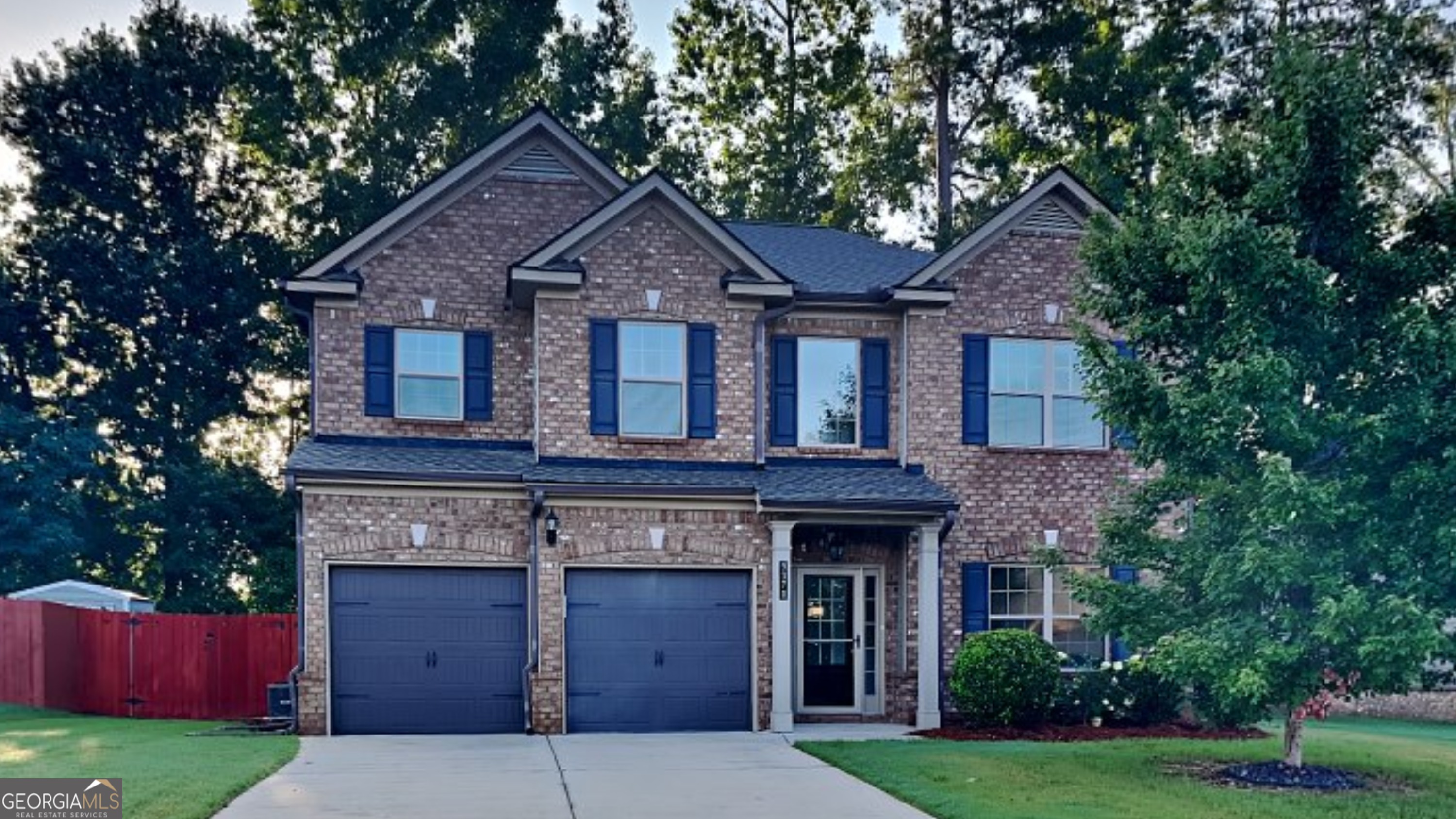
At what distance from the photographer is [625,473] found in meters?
16.6

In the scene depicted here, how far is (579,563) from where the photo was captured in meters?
16.2

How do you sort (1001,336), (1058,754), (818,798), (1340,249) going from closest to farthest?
(818,798)
(1340,249)
(1058,754)
(1001,336)

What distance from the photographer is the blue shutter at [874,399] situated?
18.0 meters

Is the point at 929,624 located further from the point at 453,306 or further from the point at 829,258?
the point at 453,306

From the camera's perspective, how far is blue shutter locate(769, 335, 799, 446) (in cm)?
1786

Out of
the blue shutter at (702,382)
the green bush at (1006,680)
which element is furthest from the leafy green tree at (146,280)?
the green bush at (1006,680)

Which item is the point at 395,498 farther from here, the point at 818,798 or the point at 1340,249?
the point at 1340,249

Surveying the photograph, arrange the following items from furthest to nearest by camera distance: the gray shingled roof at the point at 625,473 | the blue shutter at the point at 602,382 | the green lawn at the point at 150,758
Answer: the blue shutter at the point at 602,382 → the gray shingled roof at the point at 625,473 → the green lawn at the point at 150,758

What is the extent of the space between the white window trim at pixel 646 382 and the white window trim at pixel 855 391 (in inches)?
69.3

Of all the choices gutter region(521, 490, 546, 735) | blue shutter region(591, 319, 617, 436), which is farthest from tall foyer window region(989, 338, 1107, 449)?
gutter region(521, 490, 546, 735)

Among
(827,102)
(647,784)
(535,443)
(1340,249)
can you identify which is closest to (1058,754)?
(647,784)

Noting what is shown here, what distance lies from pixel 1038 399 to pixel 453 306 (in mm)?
8897

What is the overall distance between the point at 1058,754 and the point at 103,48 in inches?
1086

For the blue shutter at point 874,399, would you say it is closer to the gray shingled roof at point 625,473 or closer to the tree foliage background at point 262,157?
the gray shingled roof at point 625,473
